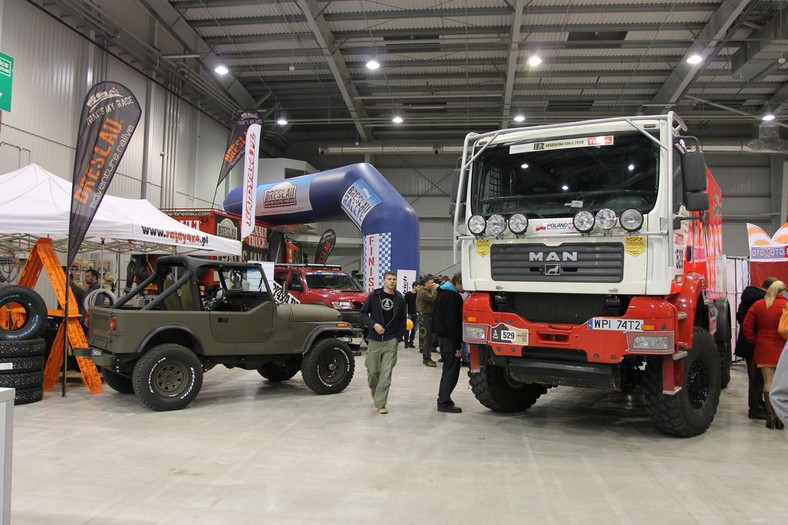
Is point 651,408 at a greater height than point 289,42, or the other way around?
point 289,42

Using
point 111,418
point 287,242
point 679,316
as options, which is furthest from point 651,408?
point 287,242

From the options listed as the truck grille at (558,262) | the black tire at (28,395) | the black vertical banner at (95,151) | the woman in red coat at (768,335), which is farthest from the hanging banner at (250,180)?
the woman in red coat at (768,335)

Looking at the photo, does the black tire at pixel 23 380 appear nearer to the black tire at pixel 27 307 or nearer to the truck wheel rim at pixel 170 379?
the black tire at pixel 27 307

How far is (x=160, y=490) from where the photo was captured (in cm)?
409

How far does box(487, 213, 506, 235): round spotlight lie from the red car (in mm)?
7316

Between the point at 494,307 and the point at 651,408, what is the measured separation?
1816mm

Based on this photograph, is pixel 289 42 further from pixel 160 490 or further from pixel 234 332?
pixel 160 490

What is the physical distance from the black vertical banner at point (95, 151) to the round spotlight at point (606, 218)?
19.7ft

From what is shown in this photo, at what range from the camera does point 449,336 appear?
6777 millimetres

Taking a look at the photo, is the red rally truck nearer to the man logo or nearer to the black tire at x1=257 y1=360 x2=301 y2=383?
the man logo

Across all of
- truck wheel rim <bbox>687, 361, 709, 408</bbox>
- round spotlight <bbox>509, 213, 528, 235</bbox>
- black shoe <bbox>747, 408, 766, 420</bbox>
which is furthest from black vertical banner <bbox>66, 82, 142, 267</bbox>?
black shoe <bbox>747, 408, 766, 420</bbox>

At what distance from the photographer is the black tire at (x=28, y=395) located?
6.86m

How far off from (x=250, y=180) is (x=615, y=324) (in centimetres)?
749

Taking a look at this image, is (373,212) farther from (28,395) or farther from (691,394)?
(691,394)
